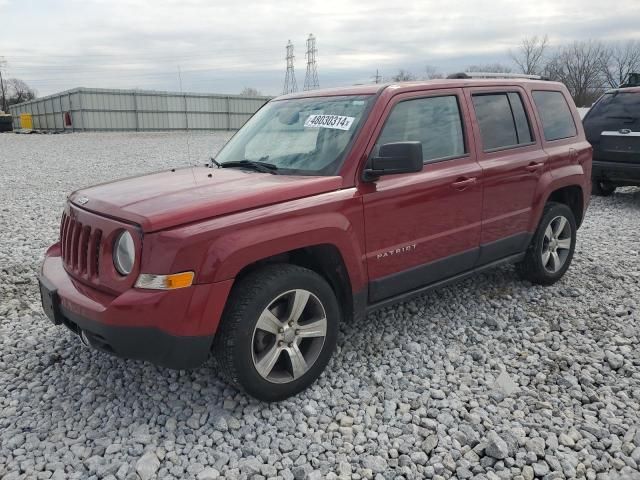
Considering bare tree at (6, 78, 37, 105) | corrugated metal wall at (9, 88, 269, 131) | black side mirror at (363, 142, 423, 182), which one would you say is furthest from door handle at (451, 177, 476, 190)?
bare tree at (6, 78, 37, 105)

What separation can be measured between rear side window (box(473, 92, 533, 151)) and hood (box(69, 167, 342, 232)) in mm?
1579

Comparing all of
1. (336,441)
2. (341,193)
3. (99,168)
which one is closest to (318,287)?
(341,193)

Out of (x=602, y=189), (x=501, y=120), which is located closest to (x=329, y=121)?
(x=501, y=120)

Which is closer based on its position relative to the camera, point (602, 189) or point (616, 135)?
point (616, 135)

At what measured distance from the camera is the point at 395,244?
358cm

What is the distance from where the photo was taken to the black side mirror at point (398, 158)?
126 inches

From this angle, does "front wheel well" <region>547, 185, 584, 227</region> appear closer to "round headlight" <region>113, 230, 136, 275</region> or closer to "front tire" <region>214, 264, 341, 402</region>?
"front tire" <region>214, 264, 341, 402</region>

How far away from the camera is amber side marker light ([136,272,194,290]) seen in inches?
105

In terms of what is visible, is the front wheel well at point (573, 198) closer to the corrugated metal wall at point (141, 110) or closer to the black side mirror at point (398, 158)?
the black side mirror at point (398, 158)

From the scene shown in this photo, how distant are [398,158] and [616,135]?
6.78 m

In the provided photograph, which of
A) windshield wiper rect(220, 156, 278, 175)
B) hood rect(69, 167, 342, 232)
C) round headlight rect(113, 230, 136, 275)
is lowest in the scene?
round headlight rect(113, 230, 136, 275)

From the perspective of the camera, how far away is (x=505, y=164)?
13.9 ft

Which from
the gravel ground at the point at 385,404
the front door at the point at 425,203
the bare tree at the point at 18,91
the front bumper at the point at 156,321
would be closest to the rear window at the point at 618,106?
the gravel ground at the point at 385,404

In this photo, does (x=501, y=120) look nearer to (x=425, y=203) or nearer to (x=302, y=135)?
(x=425, y=203)
